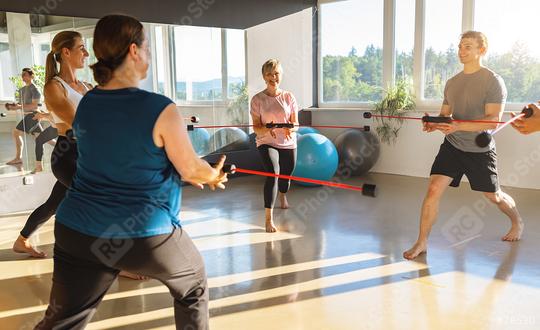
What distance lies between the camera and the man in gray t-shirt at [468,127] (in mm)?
3525

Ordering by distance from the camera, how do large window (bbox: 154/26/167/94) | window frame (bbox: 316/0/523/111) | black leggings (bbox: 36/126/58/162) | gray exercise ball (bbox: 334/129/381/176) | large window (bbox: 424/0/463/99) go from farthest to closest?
1. gray exercise ball (bbox: 334/129/381/176)
2. large window (bbox: 424/0/463/99)
3. window frame (bbox: 316/0/523/111)
4. large window (bbox: 154/26/167/94)
5. black leggings (bbox: 36/126/58/162)

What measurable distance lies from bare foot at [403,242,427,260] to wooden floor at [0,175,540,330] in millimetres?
77

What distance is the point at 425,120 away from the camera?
3.54 m

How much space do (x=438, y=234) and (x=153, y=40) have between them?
401cm

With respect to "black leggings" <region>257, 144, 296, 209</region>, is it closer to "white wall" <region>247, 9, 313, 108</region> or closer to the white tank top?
the white tank top

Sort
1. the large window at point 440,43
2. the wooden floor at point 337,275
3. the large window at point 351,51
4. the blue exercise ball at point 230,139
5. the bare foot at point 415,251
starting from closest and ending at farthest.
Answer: the wooden floor at point 337,275
the bare foot at point 415,251
the large window at point 440,43
the blue exercise ball at point 230,139
the large window at point 351,51

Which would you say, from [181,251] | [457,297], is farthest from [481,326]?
[181,251]

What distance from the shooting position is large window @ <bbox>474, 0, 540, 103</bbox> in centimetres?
602

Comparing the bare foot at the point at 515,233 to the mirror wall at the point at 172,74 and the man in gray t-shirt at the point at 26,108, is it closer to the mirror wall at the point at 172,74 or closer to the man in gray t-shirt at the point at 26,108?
the mirror wall at the point at 172,74

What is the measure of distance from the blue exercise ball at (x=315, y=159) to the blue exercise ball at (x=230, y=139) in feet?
4.07

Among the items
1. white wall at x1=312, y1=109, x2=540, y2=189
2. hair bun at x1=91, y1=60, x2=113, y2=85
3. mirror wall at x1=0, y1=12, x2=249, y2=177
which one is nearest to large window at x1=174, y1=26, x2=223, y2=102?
mirror wall at x1=0, y1=12, x2=249, y2=177

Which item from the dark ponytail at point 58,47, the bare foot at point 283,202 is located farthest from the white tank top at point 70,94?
the bare foot at point 283,202

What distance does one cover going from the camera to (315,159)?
20.0ft

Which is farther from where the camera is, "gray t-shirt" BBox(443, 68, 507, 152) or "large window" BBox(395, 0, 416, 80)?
"large window" BBox(395, 0, 416, 80)
